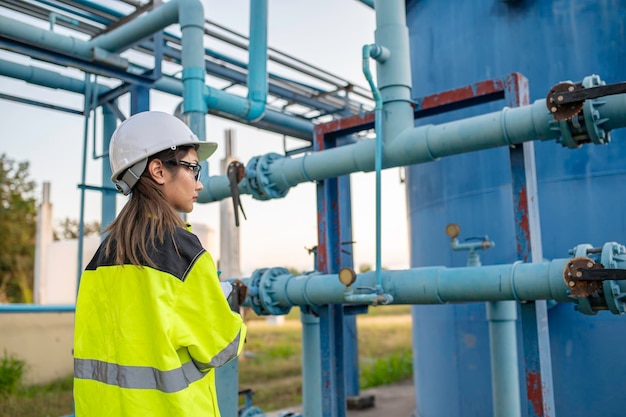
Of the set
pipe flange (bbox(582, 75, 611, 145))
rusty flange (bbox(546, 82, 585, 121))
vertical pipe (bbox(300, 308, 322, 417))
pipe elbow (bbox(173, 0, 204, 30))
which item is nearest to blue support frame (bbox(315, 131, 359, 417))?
vertical pipe (bbox(300, 308, 322, 417))

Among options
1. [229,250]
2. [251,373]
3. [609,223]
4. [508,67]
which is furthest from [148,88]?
[229,250]

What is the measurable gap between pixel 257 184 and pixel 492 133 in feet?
6.24

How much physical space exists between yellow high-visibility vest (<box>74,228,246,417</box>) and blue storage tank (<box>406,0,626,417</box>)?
3.65 metres

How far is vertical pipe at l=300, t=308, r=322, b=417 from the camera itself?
Answer: 4.95m

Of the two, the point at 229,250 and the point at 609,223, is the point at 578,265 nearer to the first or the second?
the point at 609,223

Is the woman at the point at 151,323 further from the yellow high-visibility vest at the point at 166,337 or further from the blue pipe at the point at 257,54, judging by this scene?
the blue pipe at the point at 257,54

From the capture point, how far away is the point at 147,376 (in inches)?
57.9

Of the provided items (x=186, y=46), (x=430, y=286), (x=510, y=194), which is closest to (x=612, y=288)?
(x=430, y=286)

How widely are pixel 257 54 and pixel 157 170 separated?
4223 mm

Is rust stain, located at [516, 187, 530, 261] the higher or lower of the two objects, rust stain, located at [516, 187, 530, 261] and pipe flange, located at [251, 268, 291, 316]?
the higher

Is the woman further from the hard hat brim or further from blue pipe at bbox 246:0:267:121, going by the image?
blue pipe at bbox 246:0:267:121

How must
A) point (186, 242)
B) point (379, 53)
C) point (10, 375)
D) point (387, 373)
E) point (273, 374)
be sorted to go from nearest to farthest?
point (186, 242), point (379, 53), point (10, 375), point (387, 373), point (273, 374)

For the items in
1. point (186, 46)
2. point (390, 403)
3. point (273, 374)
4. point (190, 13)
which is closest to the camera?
point (186, 46)

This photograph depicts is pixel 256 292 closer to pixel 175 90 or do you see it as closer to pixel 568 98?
pixel 568 98
